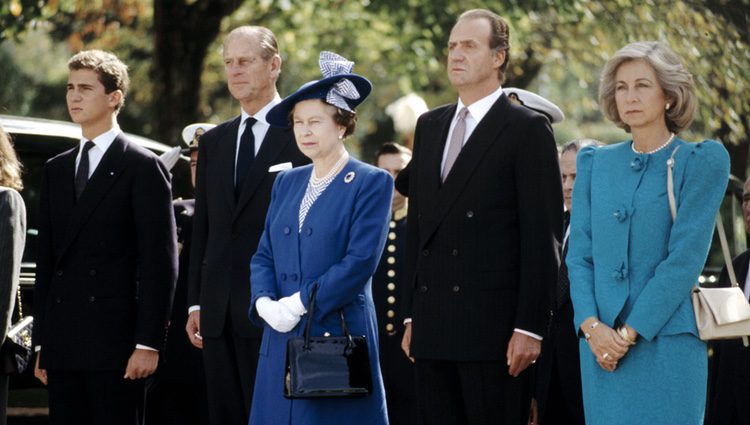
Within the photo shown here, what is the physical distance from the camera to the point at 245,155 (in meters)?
6.79

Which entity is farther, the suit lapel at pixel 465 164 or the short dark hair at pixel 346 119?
the short dark hair at pixel 346 119

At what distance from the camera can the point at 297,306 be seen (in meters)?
5.80

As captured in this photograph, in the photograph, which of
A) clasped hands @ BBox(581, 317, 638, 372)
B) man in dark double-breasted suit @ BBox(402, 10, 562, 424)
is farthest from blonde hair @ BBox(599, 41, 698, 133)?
clasped hands @ BBox(581, 317, 638, 372)

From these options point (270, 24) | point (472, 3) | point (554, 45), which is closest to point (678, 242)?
point (472, 3)

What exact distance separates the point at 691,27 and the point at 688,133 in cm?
212

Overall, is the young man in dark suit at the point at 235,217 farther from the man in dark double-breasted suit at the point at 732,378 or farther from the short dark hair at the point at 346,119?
the man in dark double-breasted suit at the point at 732,378

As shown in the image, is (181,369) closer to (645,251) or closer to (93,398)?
(93,398)

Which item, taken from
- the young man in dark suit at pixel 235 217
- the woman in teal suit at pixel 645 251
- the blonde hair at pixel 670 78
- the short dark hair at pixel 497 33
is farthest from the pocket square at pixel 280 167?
the blonde hair at pixel 670 78

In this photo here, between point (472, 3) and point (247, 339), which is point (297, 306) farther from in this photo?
point (472, 3)

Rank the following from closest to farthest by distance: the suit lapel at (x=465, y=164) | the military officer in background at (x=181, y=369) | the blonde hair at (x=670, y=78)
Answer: the blonde hair at (x=670, y=78), the suit lapel at (x=465, y=164), the military officer in background at (x=181, y=369)

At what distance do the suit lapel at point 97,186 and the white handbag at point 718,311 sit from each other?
9.42 ft

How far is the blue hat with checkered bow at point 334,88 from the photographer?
238 inches

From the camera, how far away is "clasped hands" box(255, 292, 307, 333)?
5801 millimetres

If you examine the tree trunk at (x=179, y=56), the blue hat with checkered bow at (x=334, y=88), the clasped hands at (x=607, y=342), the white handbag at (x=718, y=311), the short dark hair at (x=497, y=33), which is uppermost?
the tree trunk at (x=179, y=56)
